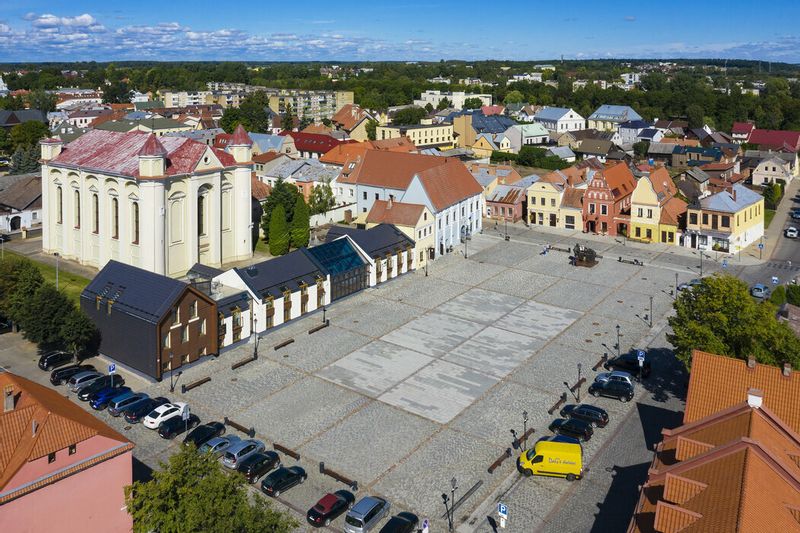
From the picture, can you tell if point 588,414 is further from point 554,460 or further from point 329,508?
point 329,508

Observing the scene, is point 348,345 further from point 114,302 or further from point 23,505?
point 23,505

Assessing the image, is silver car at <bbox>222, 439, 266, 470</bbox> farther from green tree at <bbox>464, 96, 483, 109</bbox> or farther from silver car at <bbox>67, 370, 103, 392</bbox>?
green tree at <bbox>464, 96, 483, 109</bbox>

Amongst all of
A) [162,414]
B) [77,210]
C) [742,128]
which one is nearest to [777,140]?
[742,128]

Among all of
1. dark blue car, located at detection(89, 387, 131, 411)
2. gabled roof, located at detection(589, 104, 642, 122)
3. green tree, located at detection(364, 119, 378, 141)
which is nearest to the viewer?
dark blue car, located at detection(89, 387, 131, 411)

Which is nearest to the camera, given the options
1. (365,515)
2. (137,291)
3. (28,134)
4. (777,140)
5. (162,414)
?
(365,515)

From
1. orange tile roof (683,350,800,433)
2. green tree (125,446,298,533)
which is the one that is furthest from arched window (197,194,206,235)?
orange tile roof (683,350,800,433)

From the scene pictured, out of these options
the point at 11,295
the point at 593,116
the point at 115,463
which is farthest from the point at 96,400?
the point at 593,116
